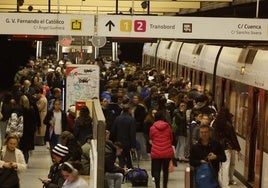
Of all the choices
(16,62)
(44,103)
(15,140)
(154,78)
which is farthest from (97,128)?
(16,62)

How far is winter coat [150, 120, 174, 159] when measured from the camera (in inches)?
507

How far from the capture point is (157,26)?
53.5ft

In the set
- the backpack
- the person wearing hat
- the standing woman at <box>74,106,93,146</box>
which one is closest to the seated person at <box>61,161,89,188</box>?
the person wearing hat

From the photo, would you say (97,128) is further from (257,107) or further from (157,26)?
(157,26)

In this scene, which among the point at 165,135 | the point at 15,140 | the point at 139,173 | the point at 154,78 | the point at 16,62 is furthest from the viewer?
the point at 16,62

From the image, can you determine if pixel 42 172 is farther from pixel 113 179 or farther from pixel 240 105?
pixel 113 179

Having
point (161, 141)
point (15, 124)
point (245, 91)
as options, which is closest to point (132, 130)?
point (161, 141)

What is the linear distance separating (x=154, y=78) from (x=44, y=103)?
8459 millimetres

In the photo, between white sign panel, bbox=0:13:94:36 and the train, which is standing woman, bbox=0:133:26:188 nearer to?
the train

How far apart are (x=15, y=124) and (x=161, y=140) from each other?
3.45 metres

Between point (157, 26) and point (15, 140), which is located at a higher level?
point (157, 26)

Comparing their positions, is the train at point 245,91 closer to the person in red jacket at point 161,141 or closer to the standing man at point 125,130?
the person in red jacket at point 161,141

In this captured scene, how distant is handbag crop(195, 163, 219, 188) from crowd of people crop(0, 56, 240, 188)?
0.09 meters

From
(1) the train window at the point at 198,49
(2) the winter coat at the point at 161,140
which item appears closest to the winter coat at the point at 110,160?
(2) the winter coat at the point at 161,140
